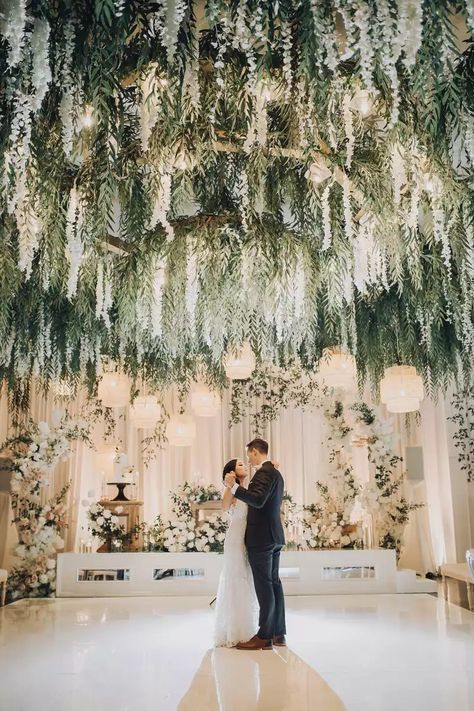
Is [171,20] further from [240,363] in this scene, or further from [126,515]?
[126,515]

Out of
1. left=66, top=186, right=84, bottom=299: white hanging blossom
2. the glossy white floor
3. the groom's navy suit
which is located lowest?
the glossy white floor

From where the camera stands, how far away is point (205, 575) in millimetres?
6598

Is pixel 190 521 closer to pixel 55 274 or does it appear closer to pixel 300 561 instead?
pixel 300 561

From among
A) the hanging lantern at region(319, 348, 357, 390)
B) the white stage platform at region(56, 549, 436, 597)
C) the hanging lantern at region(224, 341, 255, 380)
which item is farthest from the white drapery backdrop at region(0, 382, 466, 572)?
the hanging lantern at region(224, 341, 255, 380)

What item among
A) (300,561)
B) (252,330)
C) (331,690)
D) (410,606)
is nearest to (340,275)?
(252,330)

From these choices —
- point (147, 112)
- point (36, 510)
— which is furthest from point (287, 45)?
point (36, 510)

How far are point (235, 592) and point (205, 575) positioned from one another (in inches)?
98.5

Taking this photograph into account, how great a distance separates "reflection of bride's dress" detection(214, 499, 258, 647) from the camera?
13.7 feet

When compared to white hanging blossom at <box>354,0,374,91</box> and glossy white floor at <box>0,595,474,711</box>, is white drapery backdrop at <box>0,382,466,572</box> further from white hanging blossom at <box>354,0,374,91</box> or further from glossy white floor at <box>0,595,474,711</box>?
white hanging blossom at <box>354,0,374,91</box>

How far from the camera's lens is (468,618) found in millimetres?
5004

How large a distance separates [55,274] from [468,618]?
4146 mm

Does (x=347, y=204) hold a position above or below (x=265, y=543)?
above

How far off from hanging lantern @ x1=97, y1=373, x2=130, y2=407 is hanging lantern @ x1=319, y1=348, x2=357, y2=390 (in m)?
1.51

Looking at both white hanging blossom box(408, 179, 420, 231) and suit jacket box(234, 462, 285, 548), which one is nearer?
white hanging blossom box(408, 179, 420, 231)
